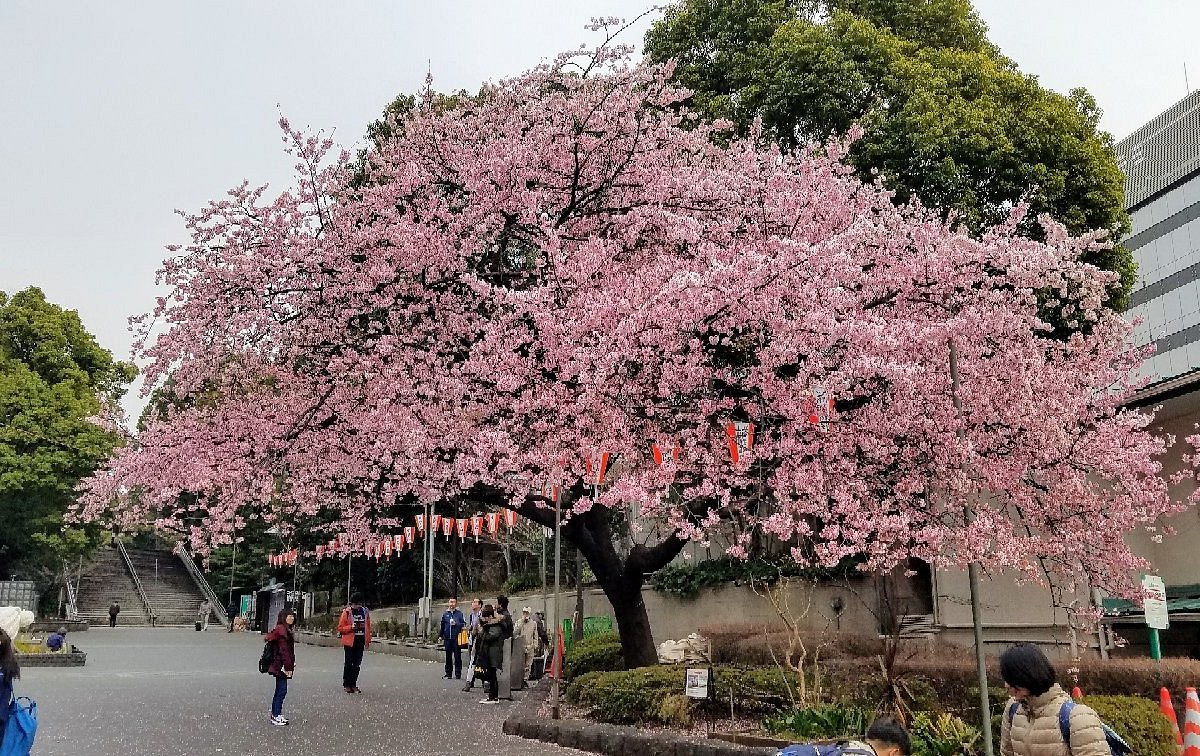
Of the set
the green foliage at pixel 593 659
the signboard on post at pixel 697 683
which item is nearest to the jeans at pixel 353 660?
the green foliage at pixel 593 659

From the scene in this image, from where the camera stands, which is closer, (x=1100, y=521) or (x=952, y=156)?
(x=1100, y=521)

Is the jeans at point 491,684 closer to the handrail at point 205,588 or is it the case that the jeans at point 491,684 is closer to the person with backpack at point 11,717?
the person with backpack at point 11,717

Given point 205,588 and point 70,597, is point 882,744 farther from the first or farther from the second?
point 205,588

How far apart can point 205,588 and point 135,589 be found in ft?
13.2

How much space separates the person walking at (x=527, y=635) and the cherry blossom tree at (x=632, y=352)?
403 cm

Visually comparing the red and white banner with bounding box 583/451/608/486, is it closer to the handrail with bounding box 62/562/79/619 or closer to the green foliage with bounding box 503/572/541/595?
the green foliage with bounding box 503/572/541/595

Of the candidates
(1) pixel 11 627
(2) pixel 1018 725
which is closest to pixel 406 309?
(1) pixel 11 627

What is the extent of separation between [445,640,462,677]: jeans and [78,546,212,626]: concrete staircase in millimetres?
37227

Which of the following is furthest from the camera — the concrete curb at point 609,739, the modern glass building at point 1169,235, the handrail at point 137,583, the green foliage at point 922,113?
the handrail at point 137,583

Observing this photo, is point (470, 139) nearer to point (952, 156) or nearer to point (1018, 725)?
point (952, 156)

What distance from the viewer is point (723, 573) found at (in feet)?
73.6

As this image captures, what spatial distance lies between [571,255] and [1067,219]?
10939mm

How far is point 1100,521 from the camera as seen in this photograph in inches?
549

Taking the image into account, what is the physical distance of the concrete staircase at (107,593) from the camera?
51.9 m
